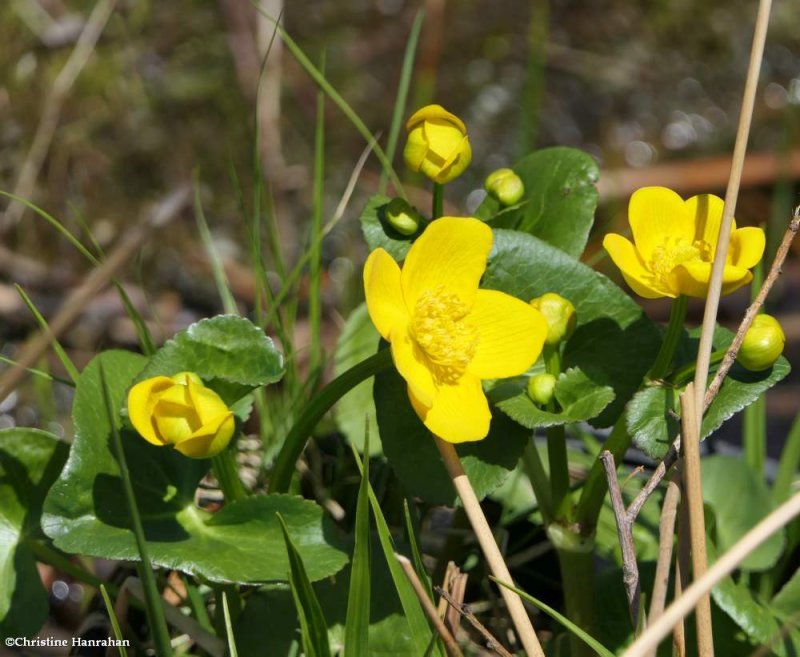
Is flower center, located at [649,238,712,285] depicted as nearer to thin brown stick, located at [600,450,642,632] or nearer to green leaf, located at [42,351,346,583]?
thin brown stick, located at [600,450,642,632]

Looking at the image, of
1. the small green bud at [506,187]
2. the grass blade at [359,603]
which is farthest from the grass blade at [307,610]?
the small green bud at [506,187]

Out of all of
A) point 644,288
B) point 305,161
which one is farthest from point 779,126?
point 644,288

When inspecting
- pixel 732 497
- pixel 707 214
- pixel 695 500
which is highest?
pixel 707 214

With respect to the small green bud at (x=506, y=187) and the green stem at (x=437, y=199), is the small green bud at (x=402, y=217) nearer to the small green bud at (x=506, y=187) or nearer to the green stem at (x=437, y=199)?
the green stem at (x=437, y=199)

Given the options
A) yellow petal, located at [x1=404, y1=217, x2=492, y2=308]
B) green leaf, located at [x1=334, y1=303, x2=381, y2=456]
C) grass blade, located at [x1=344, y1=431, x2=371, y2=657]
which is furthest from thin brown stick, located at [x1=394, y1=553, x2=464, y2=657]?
green leaf, located at [x1=334, y1=303, x2=381, y2=456]

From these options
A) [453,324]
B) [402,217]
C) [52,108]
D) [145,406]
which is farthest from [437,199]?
[52,108]

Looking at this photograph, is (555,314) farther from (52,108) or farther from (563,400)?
(52,108)

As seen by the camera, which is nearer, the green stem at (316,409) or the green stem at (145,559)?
the green stem at (145,559)
